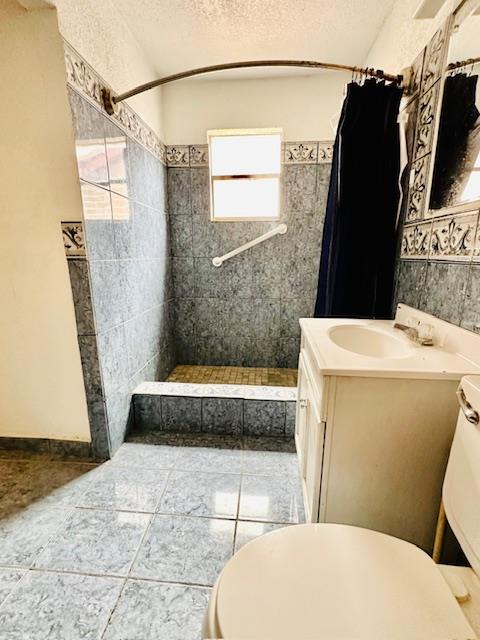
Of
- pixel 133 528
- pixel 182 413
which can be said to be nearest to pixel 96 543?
pixel 133 528

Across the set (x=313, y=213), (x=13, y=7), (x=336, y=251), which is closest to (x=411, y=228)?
(x=336, y=251)

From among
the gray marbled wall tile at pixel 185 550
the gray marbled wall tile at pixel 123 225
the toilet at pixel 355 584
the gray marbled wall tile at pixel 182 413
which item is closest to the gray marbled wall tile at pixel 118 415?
the gray marbled wall tile at pixel 182 413

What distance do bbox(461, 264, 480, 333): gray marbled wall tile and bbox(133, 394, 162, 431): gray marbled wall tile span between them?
1604mm

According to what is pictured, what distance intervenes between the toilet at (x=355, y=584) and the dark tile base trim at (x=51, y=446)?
4.27 ft

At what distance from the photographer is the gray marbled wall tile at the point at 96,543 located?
43.1 inches

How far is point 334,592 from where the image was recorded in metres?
0.61

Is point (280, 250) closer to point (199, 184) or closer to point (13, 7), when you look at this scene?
point (199, 184)

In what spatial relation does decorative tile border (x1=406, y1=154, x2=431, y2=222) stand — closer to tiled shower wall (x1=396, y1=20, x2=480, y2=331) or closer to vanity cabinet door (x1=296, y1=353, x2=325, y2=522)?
tiled shower wall (x1=396, y1=20, x2=480, y2=331)

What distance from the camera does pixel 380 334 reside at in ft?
4.30

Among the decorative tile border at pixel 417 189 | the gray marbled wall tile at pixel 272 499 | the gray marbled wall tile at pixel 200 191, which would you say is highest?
the gray marbled wall tile at pixel 200 191

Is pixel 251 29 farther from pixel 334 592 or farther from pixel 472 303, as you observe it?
pixel 334 592

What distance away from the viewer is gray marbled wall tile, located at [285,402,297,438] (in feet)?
5.84

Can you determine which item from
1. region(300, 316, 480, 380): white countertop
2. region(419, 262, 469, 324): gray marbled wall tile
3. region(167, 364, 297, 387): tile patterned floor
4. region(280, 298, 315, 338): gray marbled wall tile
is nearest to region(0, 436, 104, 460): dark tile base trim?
region(167, 364, 297, 387): tile patterned floor

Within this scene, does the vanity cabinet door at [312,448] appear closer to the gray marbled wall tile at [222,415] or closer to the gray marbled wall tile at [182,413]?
the gray marbled wall tile at [222,415]
